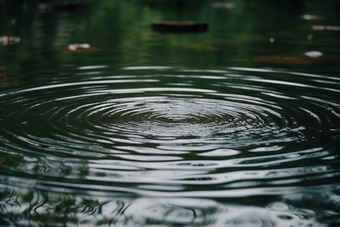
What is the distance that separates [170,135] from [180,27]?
302 inches

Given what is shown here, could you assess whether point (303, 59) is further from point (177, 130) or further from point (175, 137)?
point (175, 137)

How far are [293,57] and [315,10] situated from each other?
9993mm

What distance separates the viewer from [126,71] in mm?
7289

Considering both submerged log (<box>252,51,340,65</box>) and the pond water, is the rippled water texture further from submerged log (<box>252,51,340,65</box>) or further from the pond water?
submerged log (<box>252,51,340,65</box>)

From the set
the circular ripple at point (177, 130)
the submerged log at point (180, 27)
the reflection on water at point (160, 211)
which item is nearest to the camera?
the reflection on water at point (160, 211)

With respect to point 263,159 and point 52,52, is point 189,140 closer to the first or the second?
point 263,159

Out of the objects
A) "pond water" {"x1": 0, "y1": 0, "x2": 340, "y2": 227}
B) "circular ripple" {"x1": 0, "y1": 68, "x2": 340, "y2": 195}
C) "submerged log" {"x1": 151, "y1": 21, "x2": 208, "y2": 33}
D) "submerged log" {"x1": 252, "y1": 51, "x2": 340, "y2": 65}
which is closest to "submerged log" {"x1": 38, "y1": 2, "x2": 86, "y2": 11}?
"submerged log" {"x1": 151, "y1": 21, "x2": 208, "y2": 33}

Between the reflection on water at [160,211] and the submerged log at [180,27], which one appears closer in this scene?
the reflection on water at [160,211]

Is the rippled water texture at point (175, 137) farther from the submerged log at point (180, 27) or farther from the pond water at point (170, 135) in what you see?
the submerged log at point (180, 27)

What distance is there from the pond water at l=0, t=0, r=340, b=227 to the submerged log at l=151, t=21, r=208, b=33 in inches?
84.9

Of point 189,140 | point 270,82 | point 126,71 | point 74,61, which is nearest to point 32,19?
point 74,61

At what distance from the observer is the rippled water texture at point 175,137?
11.5 feet

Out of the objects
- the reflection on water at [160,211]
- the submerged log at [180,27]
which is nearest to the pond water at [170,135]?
the reflection on water at [160,211]

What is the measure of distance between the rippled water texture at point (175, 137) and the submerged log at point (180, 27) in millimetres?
5371
